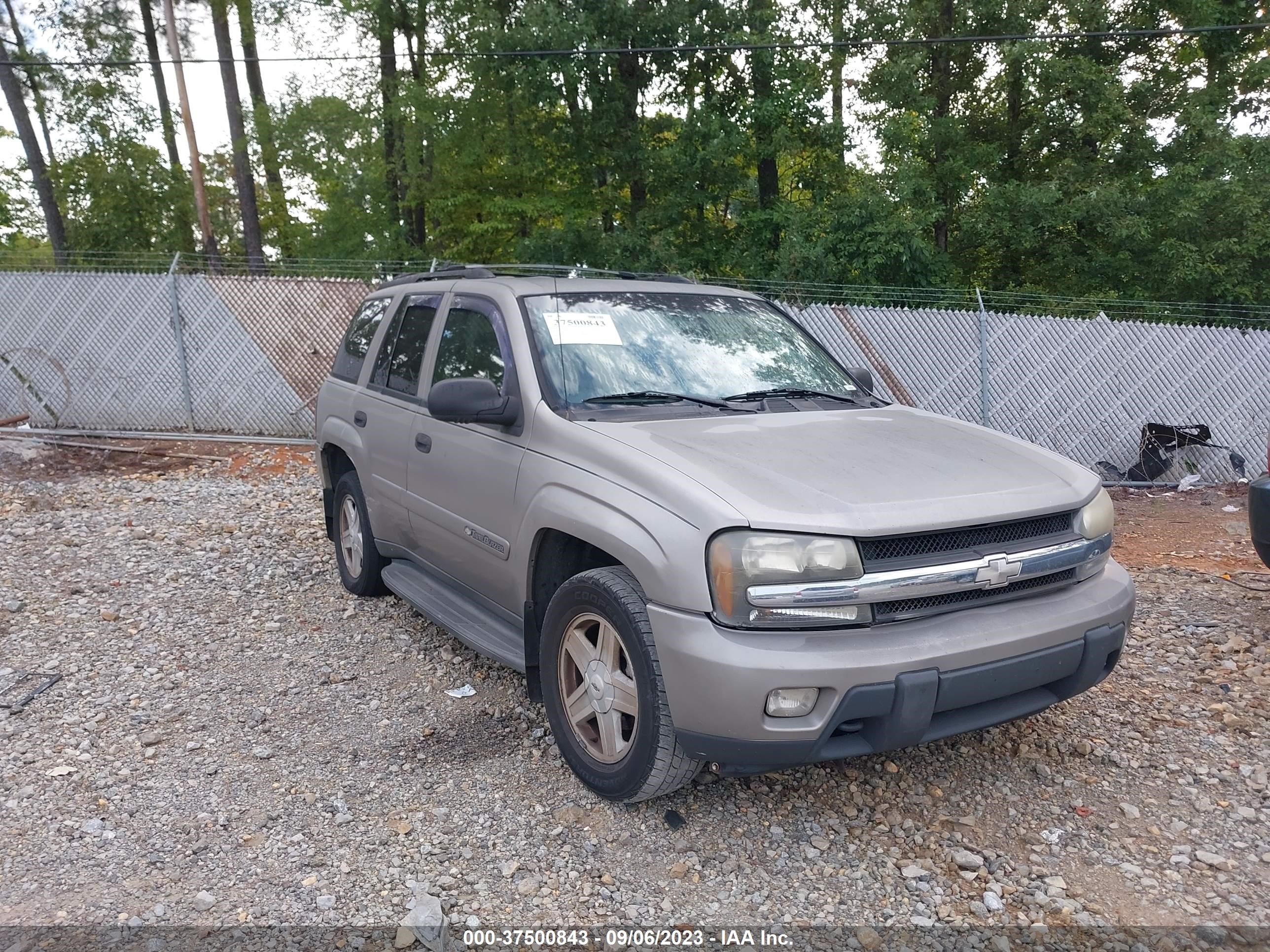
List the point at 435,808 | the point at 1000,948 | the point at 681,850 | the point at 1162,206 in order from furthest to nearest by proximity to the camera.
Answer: the point at 1162,206 < the point at 435,808 < the point at 681,850 < the point at 1000,948

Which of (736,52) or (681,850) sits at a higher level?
(736,52)

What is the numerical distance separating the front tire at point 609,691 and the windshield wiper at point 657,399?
29.7 inches

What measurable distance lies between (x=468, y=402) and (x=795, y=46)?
12.4 meters

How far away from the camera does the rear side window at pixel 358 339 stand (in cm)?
529

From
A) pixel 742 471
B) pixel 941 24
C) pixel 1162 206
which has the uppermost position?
pixel 941 24

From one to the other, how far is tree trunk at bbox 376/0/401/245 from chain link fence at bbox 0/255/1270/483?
24.2 feet

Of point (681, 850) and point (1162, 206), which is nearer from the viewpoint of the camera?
point (681, 850)

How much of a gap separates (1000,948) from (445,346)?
11.0 feet

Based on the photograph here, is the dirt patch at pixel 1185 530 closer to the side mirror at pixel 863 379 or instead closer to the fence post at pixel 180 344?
the side mirror at pixel 863 379

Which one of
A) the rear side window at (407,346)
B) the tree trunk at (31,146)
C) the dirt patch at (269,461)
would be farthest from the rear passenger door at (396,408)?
the tree trunk at (31,146)

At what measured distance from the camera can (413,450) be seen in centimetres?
443

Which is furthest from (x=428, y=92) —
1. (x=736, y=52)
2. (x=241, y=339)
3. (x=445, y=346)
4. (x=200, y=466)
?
(x=445, y=346)

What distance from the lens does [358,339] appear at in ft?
17.9

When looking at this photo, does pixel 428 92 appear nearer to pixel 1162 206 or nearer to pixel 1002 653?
pixel 1162 206
